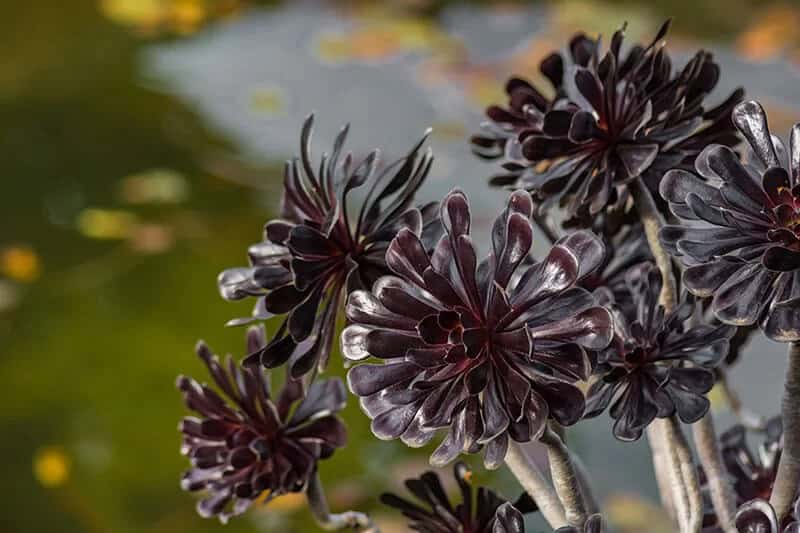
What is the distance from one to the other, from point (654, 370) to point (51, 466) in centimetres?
85

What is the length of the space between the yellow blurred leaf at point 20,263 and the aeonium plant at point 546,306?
3.32 ft

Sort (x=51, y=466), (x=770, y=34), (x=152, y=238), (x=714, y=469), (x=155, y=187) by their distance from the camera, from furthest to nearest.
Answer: (x=770, y=34) < (x=155, y=187) < (x=152, y=238) < (x=51, y=466) < (x=714, y=469)

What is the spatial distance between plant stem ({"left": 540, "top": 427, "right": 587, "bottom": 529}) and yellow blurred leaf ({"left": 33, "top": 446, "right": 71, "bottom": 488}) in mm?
809

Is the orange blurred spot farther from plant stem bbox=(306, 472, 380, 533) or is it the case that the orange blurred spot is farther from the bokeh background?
plant stem bbox=(306, 472, 380, 533)

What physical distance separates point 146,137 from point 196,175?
0.19m

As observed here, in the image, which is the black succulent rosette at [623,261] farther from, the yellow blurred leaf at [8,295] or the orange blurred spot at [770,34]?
the orange blurred spot at [770,34]

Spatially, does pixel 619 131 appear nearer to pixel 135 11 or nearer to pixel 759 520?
pixel 759 520

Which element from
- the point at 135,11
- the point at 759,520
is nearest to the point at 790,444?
the point at 759,520

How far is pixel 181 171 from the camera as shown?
157 centimetres

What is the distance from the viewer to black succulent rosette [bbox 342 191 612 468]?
31 centimetres

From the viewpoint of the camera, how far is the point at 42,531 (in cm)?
96

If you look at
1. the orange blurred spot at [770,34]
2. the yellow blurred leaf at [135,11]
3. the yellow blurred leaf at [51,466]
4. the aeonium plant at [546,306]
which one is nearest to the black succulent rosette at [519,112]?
the aeonium plant at [546,306]

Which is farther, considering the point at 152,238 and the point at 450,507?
the point at 152,238

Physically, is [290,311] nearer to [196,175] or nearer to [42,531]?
[42,531]
